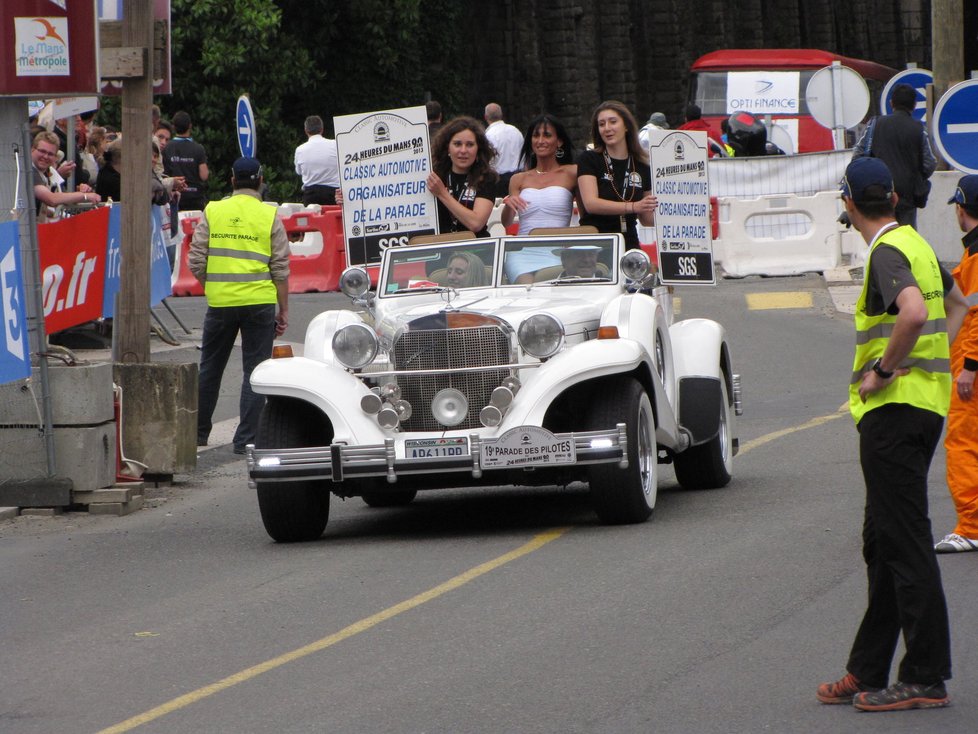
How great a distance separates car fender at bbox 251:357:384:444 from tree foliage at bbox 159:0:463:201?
25.9 metres

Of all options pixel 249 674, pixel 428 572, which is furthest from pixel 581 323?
pixel 249 674

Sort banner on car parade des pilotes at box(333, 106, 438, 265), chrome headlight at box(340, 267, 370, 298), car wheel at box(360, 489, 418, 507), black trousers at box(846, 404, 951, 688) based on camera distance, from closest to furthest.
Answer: black trousers at box(846, 404, 951, 688) → chrome headlight at box(340, 267, 370, 298) → car wheel at box(360, 489, 418, 507) → banner on car parade des pilotes at box(333, 106, 438, 265)

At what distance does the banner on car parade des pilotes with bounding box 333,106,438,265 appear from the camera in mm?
13062

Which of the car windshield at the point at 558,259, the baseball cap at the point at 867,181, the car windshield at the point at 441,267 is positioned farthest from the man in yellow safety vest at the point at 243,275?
the baseball cap at the point at 867,181

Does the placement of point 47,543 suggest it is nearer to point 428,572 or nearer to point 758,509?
point 428,572

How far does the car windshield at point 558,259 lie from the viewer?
1062 cm

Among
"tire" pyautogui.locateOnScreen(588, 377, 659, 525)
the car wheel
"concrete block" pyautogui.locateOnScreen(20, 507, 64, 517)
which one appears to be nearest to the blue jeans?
"concrete block" pyautogui.locateOnScreen(20, 507, 64, 517)

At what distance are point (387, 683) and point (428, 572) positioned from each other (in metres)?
2.08

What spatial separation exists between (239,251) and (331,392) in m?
3.61

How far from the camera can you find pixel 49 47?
11383mm

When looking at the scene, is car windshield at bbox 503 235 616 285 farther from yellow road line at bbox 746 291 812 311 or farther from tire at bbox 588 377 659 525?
yellow road line at bbox 746 291 812 311

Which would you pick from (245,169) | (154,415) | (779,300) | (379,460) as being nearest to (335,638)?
(379,460)

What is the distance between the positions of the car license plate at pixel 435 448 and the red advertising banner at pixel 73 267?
5.77 meters

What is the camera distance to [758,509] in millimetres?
10031
